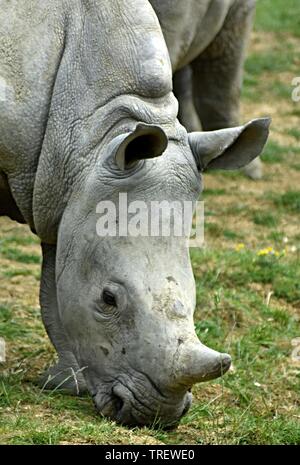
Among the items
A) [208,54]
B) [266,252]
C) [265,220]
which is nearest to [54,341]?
[266,252]

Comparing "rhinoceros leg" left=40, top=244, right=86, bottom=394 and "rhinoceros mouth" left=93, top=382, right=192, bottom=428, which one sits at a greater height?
"rhinoceros leg" left=40, top=244, right=86, bottom=394

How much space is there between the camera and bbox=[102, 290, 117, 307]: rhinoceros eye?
5930 millimetres

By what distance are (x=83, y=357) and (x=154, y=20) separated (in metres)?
1.60

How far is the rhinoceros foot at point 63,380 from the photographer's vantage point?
6445 mm

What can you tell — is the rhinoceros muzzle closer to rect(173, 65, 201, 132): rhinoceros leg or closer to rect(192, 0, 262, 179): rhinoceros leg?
rect(192, 0, 262, 179): rhinoceros leg

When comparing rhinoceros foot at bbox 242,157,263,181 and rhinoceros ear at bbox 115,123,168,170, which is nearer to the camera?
rhinoceros ear at bbox 115,123,168,170

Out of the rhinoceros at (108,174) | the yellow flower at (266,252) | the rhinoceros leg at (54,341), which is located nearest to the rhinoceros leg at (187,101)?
the yellow flower at (266,252)

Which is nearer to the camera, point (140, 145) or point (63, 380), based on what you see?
point (140, 145)

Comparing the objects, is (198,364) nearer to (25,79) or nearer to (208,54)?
(25,79)

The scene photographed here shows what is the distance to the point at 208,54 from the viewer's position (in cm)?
1070

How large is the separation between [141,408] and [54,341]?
1.06 m

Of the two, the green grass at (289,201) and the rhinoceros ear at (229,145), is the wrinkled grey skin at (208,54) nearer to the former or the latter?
the green grass at (289,201)

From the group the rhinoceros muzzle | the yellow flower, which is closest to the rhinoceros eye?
the rhinoceros muzzle

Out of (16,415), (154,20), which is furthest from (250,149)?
(16,415)
